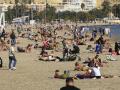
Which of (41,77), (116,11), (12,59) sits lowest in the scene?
(116,11)

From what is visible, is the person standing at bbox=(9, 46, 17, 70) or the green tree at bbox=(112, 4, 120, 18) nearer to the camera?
the person standing at bbox=(9, 46, 17, 70)

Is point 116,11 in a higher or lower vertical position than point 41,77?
lower

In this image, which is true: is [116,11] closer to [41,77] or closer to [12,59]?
[12,59]

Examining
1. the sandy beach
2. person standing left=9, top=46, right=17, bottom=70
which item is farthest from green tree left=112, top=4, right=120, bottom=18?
person standing left=9, top=46, right=17, bottom=70

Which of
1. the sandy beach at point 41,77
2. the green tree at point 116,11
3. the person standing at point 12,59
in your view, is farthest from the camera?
the green tree at point 116,11

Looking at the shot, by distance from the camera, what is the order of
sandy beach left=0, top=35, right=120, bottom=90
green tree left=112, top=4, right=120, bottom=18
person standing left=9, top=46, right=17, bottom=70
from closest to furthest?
sandy beach left=0, top=35, right=120, bottom=90 → person standing left=9, top=46, right=17, bottom=70 → green tree left=112, top=4, right=120, bottom=18

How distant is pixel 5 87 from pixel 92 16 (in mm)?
137567

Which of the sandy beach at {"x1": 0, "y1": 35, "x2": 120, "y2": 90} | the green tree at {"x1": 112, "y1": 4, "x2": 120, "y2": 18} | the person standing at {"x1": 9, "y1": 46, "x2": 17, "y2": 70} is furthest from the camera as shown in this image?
the green tree at {"x1": 112, "y1": 4, "x2": 120, "y2": 18}

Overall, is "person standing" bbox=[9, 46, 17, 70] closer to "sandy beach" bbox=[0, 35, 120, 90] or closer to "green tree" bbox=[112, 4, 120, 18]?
"sandy beach" bbox=[0, 35, 120, 90]

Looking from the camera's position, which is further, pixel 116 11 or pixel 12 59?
pixel 116 11

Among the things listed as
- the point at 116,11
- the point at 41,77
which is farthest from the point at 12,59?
the point at 116,11

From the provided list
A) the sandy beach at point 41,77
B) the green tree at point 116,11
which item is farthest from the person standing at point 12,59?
the green tree at point 116,11

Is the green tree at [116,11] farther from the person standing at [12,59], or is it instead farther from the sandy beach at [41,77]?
the person standing at [12,59]

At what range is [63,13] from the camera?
495 ft
